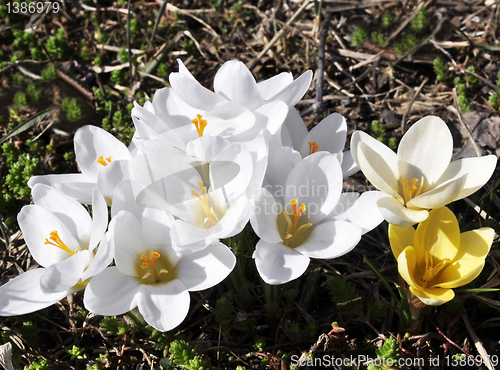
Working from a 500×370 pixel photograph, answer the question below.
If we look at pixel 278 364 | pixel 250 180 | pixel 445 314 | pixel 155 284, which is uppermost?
pixel 250 180

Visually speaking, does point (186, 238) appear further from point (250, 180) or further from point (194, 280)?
point (250, 180)

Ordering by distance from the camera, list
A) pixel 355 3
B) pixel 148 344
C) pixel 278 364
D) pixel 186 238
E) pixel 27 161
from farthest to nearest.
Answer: pixel 355 3
pixel 27 161
pixel 148 344
pixel 278 364
pixel 186 238

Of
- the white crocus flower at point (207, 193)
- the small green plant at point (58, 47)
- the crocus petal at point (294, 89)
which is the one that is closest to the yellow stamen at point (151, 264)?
the white crocus flower at point (207, 193)

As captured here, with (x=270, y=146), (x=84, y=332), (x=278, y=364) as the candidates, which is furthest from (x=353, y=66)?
(x=84, y=332)

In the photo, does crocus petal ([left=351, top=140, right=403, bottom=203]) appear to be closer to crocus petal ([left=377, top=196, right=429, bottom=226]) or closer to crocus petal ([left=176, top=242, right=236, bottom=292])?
crocus petal ([left=377, top=196, right=429, bottom=226])

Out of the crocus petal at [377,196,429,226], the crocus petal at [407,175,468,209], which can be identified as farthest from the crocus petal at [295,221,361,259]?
the crocus petal at [407,175,468,209]

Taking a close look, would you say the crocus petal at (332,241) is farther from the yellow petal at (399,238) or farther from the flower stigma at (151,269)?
the flower stigma at (151,269)

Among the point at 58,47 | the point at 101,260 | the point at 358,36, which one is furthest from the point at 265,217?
the point at 58,47
